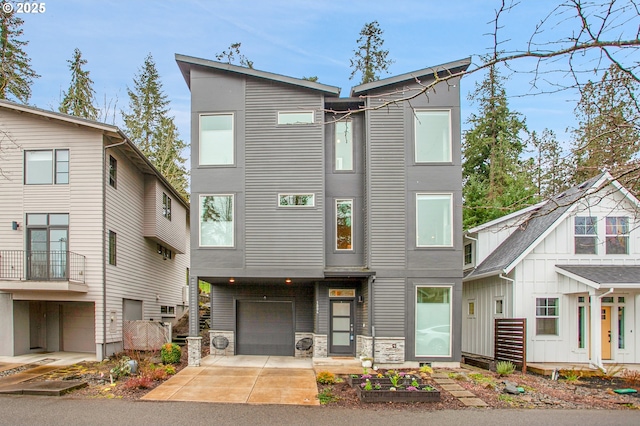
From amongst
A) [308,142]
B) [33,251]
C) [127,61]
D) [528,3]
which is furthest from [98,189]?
[127,61]

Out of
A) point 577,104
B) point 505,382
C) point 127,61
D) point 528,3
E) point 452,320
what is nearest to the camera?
point 528,3

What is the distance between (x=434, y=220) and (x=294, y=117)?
202 inches

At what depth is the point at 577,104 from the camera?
4914 mm

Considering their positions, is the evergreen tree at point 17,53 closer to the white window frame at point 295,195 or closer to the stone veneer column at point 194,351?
the white window frame at point 295,195

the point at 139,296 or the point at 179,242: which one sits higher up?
the point at 179,242

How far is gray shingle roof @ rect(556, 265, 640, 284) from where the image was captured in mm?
13023

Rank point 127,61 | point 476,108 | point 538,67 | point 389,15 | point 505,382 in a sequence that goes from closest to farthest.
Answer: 1. point 538,67
2. point 389,15
3. point 505,382
4. point 476,108
5. point 127,61

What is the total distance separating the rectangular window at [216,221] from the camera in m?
14.0

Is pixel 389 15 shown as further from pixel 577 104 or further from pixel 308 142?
pixel 308 142

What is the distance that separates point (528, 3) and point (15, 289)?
15123 mm

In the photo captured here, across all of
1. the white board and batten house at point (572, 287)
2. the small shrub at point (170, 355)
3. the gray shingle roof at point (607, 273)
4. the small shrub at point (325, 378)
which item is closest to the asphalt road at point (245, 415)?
the small shrub at point (325, 378)

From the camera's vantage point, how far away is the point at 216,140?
14328 mm

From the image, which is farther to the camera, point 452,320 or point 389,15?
point 452,320

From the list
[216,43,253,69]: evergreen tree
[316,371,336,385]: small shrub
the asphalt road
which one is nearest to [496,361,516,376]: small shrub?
the asphalt road
